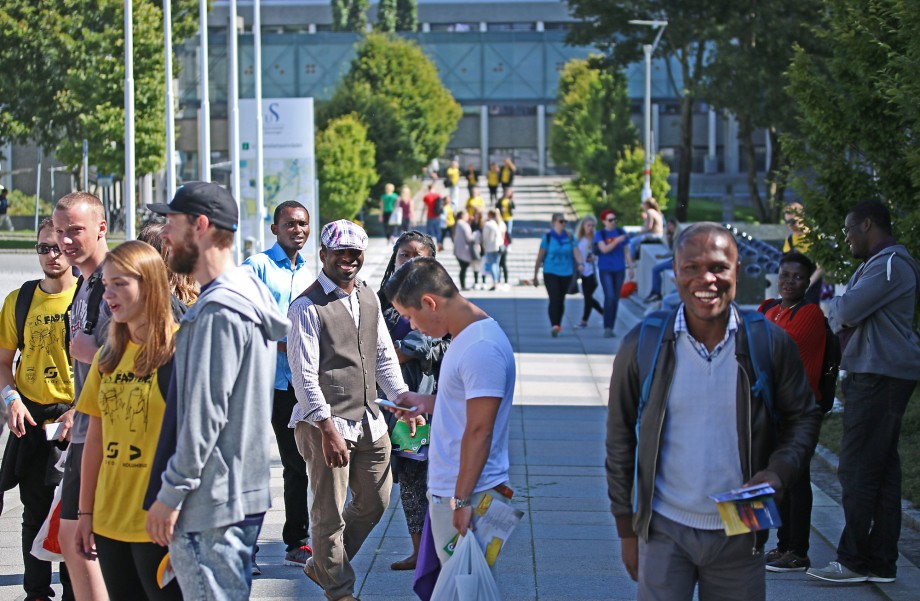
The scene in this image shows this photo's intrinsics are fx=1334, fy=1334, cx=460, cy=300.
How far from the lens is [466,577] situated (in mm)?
4566

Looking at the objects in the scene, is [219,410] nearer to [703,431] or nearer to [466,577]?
[466,577]

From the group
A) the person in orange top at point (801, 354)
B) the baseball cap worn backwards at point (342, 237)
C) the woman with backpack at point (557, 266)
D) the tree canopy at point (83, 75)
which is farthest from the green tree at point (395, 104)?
the baseball cap worn backwards at point (342, 237)

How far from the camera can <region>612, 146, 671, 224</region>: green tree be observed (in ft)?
153

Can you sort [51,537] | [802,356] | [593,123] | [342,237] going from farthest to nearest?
[593,123] < [802,356] < [342,237] < [51,537]

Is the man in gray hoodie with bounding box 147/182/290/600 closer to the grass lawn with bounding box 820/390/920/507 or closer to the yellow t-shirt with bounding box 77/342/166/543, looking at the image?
the yellow t-shirt with bounding box 77/342/166/543

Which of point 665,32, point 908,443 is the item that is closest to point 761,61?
point 665,32

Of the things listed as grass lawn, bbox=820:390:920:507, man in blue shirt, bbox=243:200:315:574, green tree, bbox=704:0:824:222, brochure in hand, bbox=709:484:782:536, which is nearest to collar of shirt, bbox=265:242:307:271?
man in blue shirt, bbox=243:200:315:574

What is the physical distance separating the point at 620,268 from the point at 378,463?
12795 millimetres

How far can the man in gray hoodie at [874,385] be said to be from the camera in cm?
665

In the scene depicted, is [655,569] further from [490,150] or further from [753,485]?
[490,150]

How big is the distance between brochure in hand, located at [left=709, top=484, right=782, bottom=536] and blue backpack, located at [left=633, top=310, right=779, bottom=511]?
28cm

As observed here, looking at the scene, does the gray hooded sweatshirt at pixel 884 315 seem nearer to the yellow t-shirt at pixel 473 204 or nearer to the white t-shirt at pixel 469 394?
the white t-shirt at pixel 469 394

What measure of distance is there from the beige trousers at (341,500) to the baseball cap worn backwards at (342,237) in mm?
836

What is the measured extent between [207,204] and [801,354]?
12.7ft
